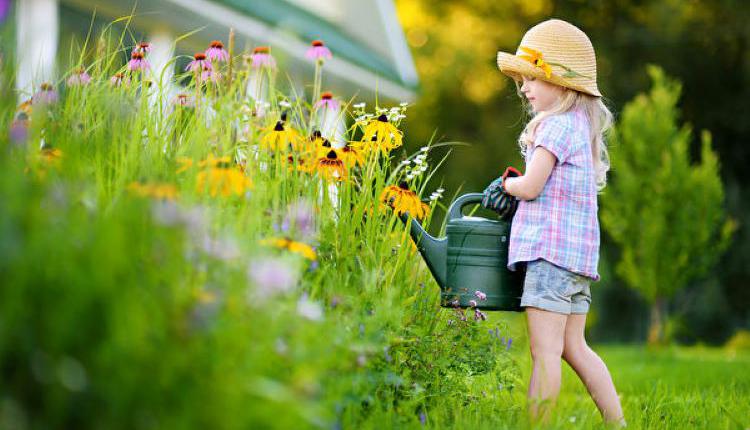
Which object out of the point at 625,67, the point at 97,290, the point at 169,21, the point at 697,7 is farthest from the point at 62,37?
the point at 697,7

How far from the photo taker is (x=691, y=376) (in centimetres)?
571

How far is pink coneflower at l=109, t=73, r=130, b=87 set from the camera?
2.98 metres

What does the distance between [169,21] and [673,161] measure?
521 cm

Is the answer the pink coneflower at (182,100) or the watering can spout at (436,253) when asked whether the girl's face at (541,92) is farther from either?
the pink coneflower at (182,100)

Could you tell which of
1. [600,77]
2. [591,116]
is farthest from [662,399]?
[600,77]

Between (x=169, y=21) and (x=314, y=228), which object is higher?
(x=169, y=21)

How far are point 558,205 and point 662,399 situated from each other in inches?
51.8

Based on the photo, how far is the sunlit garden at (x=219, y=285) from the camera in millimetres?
1390

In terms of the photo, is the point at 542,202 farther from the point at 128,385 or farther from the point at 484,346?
the point at 128,385

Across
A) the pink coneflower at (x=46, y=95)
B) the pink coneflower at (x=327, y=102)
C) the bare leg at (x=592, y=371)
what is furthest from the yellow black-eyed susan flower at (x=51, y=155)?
the bare leg at (x=592, y=371)

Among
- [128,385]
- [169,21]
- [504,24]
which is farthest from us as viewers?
[504,24]

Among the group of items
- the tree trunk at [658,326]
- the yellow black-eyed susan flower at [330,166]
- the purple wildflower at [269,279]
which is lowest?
the tree trunk at [658,326]

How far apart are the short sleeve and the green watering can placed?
1.08ft

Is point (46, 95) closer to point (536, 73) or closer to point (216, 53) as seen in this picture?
point (216, 53)
